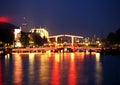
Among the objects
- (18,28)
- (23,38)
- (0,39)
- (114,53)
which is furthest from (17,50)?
(18,28)

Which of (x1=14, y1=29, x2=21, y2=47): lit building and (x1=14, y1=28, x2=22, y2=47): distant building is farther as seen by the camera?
(x1=14, y1=29, x2=21, y2=47): lit building

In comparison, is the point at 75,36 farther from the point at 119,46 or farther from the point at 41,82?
the point at 41,82

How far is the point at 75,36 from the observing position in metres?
175

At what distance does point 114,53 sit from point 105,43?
4540cm

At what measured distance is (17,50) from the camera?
118 m

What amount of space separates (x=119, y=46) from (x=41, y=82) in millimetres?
87859

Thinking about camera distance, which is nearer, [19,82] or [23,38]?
[19,82]

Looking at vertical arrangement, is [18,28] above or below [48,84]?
above

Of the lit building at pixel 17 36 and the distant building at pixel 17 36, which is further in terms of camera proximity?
the lit building at pixel 17 36

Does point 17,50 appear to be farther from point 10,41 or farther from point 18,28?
point 18,28

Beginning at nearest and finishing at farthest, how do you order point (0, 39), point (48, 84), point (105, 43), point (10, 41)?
point (48, 84)
point (0, 39)
point (10, 41)
point (105, 43)

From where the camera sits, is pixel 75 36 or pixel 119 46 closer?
pixel 119 46

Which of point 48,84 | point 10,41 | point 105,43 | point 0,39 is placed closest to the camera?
point 48,84

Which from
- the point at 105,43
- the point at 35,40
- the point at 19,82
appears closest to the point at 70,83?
the point at 19,82
